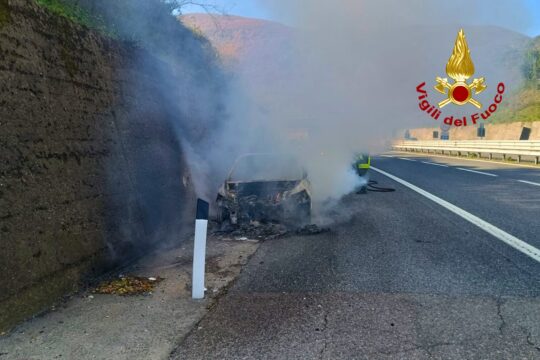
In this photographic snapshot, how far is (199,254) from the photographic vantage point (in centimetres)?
390

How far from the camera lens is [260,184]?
22.0 ft

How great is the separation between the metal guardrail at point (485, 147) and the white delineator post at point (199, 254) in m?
8.59

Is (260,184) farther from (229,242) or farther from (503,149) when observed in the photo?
(503,149)

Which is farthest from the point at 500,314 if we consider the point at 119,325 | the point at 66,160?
the point at 66,160

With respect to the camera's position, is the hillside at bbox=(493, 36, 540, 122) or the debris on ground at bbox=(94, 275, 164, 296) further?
the hillside at bbox=(493, 36, 540, 122)

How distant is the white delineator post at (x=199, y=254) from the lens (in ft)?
12.4

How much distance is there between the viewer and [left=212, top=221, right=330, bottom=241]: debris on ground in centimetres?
619

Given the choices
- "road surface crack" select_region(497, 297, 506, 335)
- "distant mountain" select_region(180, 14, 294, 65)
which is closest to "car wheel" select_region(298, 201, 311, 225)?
"distant mountain" select_region(180, 14, 294, 65)

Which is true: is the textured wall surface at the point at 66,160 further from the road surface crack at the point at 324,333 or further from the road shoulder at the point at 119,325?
the road surface crack at the point at 324,333

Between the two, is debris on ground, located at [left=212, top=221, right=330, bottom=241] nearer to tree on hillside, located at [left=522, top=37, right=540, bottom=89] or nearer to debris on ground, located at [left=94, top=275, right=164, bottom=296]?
debris on ground, located at [left=94, top=275, right=164, bottom=296]

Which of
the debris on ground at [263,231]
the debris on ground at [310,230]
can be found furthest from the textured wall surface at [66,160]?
the debris on ground at [310,230]

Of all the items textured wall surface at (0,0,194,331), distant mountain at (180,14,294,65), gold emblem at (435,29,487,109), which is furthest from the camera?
gold emblem at (435,29,487,109)

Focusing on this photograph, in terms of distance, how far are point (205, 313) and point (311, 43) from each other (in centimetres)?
585

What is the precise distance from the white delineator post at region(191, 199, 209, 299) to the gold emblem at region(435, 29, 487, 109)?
6151 mm
